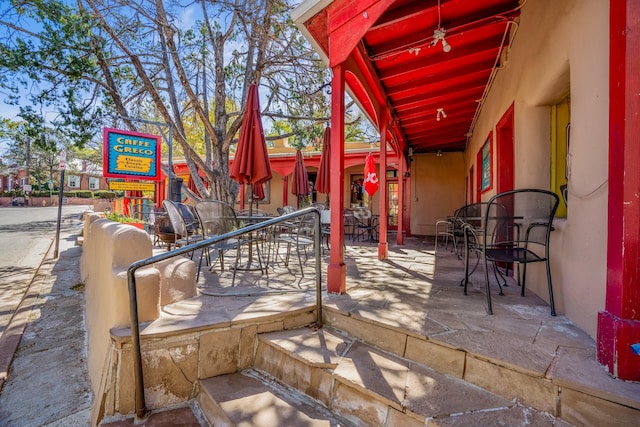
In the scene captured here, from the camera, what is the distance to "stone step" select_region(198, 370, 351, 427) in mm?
1585

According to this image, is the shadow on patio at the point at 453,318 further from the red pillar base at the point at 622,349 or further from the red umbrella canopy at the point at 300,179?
the red umbrella canopy at the point at 300,179

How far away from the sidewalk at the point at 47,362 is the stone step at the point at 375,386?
139 cm

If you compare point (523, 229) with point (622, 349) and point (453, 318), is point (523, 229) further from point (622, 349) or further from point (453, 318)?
point (622, 349)

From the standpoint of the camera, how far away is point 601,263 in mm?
1742

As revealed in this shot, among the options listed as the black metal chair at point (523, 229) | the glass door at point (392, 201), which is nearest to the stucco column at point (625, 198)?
the black metal chair at point (523, 229)

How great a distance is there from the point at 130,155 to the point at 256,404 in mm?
6513

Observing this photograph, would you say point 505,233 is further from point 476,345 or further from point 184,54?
point 184,54

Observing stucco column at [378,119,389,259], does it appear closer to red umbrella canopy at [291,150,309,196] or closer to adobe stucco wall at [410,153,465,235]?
red umbrella canopy at [291,150,309,196]

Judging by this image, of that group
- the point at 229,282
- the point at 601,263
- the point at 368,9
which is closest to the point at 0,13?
the point at 229,282

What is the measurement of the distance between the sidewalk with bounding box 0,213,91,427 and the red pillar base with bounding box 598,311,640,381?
2924mm

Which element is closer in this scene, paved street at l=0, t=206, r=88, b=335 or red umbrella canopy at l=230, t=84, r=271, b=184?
red umbrella canopy at l=230, t=84, r=271, b=184

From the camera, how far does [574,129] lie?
209cm

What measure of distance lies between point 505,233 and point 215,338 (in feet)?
10.1

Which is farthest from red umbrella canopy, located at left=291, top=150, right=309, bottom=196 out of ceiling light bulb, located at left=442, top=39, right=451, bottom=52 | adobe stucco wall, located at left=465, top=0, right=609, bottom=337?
adobe stucco wall, located at left=465, top=0, right=609, bottom=337
